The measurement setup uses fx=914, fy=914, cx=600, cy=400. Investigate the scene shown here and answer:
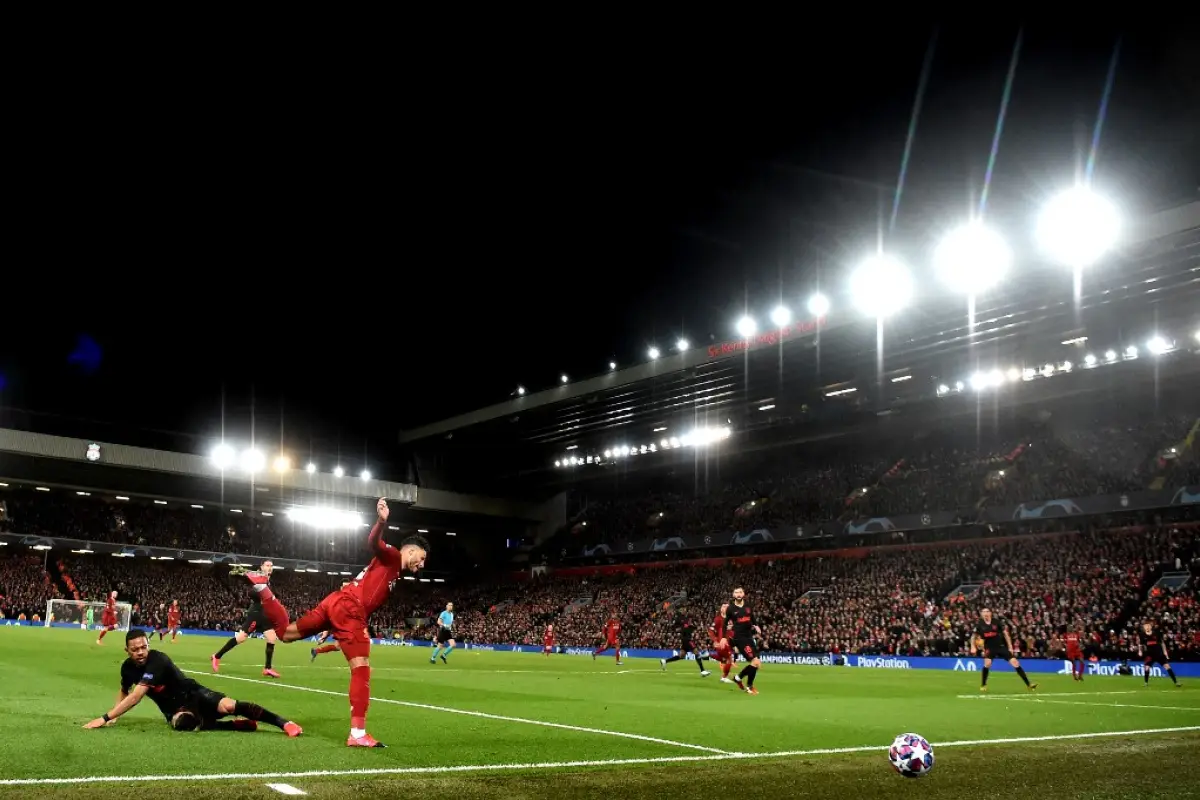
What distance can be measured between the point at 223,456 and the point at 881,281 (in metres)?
42.9

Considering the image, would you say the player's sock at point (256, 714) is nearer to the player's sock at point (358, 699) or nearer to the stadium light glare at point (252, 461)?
the player's sock at point (358, 699)

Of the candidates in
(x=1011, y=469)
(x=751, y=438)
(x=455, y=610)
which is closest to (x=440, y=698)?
(x=1011, y=469)

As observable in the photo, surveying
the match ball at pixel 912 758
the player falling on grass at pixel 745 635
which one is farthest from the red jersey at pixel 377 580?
the player falling on grass at pixel 745 635

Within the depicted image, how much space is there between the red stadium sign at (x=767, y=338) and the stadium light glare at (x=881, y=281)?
5.35m

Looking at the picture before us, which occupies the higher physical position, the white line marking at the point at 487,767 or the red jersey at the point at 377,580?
the red jersey at the point at 377,580

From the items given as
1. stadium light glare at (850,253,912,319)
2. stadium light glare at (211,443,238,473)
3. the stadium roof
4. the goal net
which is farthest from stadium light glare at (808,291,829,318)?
stadium light glare at (211,443,238,473)

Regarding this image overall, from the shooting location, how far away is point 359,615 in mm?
8742

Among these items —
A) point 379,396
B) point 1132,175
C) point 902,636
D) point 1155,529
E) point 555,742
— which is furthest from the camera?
point 379,396

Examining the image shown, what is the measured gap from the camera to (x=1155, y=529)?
40375mm

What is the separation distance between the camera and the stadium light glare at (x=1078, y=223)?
29625mm

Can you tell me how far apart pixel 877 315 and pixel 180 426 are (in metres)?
42.9

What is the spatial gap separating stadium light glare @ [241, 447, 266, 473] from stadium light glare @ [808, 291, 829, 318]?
38232 mm

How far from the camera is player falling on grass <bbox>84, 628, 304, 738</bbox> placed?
923 centimetres

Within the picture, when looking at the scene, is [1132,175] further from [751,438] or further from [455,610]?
[455,610]
